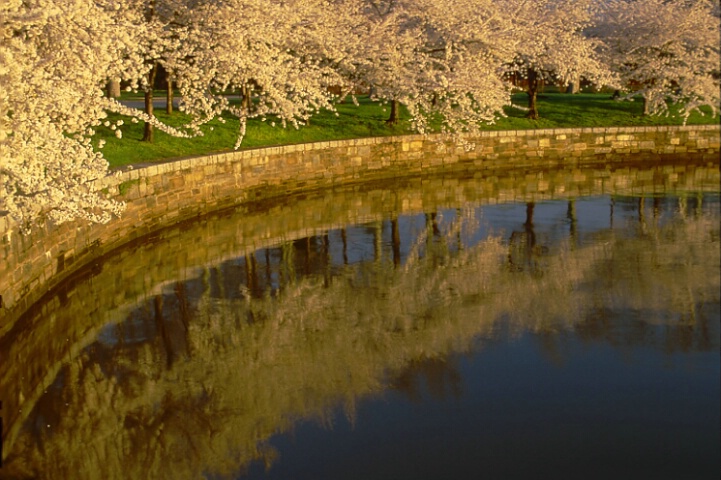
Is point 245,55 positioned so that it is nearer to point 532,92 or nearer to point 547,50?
point 532,92

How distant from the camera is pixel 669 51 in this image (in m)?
36.9

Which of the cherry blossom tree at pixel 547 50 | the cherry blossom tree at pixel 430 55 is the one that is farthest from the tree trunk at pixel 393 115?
the cherry blossom tree at pixel 547 50

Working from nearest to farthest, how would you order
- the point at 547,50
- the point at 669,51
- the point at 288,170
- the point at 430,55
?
the point at 288,170, the point at 430,55, the point at 547,50, the point at 669,51

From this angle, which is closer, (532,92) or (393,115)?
(393,115)

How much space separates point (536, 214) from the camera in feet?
75.6

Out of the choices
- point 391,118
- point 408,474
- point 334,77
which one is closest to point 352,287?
point 408,474

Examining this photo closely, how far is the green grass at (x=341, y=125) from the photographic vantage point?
22891 mm

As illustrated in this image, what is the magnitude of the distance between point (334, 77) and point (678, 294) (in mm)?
16222

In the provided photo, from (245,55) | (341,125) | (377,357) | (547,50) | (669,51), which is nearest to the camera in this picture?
(377,357)

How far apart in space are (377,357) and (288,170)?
45.0 ft

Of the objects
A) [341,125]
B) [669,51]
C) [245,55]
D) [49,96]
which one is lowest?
[341,125]

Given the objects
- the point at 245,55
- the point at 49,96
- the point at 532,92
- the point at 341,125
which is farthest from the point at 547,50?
the point at 49,96

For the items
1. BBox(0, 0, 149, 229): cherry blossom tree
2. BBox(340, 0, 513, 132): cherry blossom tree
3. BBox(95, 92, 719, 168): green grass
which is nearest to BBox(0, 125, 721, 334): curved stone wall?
BBox(0, 0, 149, 229): cherry blossom tree

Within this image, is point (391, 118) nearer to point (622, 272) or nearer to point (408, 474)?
point (622, 272)
